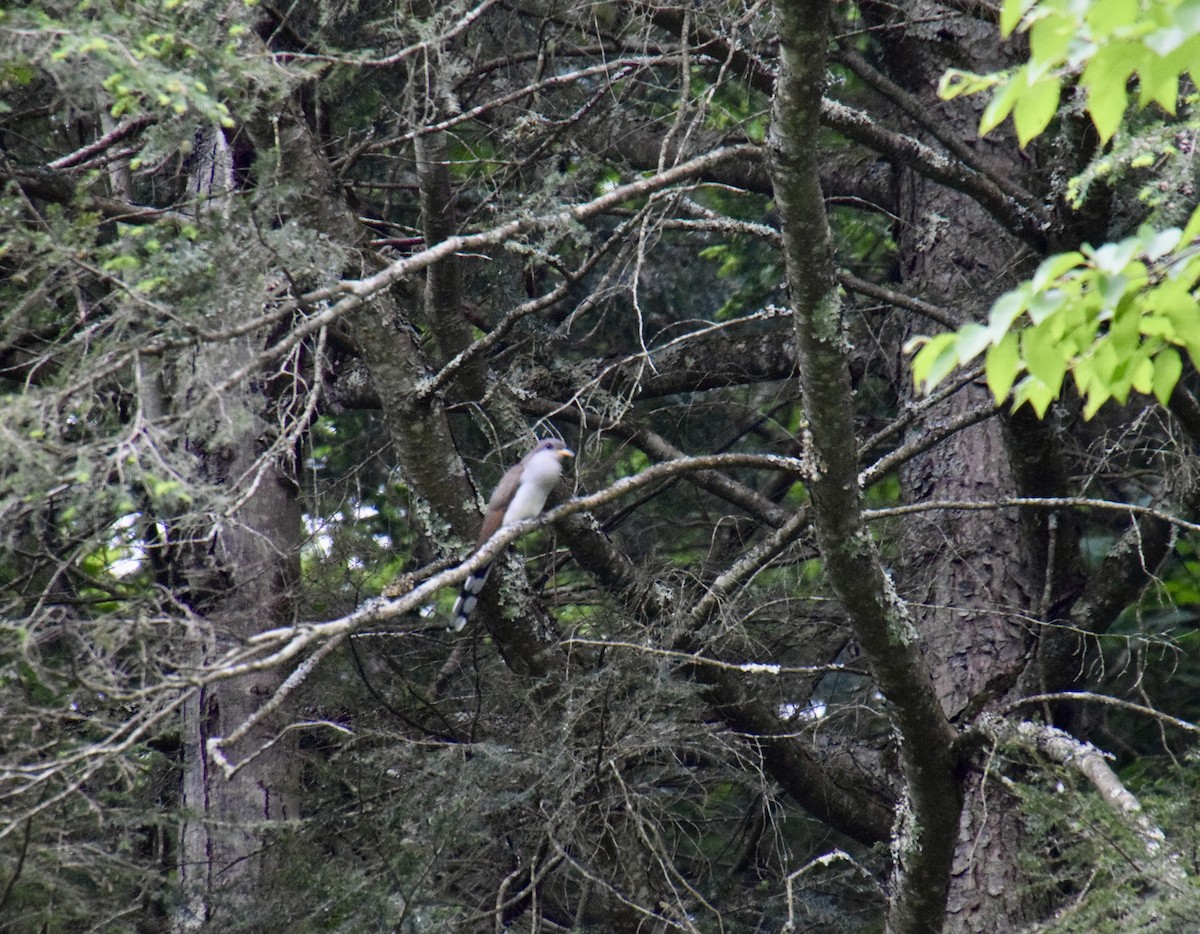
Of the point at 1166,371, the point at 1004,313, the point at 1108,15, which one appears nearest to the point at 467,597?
the point at 1166,371

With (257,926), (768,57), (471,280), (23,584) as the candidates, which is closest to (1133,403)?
(768,57)

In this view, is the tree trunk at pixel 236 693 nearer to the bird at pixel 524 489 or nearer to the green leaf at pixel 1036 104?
the bird at pixel 524 489

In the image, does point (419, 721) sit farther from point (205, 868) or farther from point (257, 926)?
point (257, 926)

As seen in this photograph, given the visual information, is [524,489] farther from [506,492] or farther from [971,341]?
[971,341]

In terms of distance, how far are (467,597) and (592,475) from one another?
95 centimetres

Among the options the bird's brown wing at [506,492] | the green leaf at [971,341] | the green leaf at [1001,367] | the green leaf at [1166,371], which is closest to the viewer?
the green leaf at [971,341]

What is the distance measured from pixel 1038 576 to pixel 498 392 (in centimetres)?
269

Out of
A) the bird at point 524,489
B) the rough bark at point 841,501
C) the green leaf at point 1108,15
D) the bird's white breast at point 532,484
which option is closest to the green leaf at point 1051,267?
the green leaf at point 1108,15

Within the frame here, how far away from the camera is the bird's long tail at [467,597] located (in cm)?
504

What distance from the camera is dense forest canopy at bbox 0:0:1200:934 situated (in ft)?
10.5

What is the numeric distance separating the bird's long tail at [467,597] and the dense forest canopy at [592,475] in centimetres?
13

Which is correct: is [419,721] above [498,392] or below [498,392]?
below

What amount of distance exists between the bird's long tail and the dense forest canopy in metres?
0.13

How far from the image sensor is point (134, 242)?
3.74 metres
